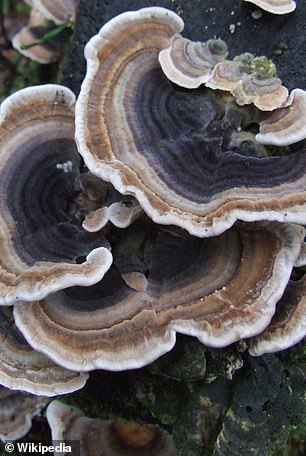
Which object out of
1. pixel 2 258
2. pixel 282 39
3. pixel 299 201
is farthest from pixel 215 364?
pixel 282 39

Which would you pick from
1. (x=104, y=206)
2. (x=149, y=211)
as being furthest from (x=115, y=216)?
(x=149, y=211)

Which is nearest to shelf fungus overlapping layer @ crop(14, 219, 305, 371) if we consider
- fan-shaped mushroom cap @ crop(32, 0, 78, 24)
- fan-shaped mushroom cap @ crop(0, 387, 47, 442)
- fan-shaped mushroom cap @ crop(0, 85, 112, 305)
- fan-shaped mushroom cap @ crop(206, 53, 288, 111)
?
fan-shaped mushroom cap @ crop(0, 85, 112, 305)

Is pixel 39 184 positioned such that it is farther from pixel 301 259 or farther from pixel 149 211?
pixel 301 259

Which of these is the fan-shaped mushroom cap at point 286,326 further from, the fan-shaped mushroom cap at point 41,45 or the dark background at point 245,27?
the fan-shaped mushroom cap at point 41,45

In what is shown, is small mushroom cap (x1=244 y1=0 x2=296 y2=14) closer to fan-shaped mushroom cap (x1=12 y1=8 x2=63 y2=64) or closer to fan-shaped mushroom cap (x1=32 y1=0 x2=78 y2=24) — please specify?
fan-shaped mushroom cap (x1=32 y1=0 x2=78 y2=24)

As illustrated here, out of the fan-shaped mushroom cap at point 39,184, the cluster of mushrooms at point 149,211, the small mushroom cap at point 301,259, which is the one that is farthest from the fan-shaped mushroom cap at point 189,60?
the small mushroom cap at point 301,259
